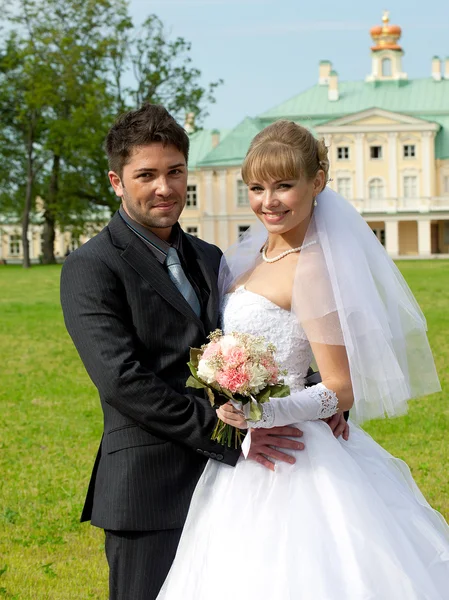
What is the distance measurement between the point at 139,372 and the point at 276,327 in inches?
25.6

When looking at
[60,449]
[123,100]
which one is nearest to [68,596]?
[60,449]

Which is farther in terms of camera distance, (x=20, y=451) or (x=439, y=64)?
(x=439, y=64)

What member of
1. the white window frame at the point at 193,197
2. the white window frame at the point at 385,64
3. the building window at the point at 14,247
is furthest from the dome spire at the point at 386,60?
the building window at the point at 14,247

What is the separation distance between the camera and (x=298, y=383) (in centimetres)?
390

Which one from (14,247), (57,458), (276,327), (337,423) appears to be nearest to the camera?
(276,327)

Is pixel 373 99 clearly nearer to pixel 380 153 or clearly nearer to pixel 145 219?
pixel 380 153

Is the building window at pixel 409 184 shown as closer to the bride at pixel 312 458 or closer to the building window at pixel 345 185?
the building window at pixel 345 185

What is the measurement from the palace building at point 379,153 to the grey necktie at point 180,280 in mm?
66222

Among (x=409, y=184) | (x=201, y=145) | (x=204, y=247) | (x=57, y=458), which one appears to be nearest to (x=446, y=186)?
(x=409, y=184)

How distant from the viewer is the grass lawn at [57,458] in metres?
6.55

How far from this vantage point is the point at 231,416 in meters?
3.43

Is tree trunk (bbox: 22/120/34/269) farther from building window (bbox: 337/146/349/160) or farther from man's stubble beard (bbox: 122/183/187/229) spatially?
man's stubble beard (bbox: 122/183/187/229)

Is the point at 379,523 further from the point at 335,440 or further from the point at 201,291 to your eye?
the point at 201,291

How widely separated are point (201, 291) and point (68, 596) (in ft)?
10.1
